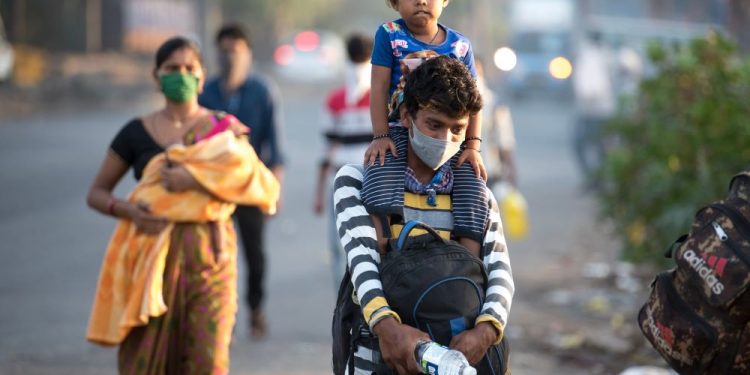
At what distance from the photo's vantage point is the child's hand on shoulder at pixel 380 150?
11.9 feet

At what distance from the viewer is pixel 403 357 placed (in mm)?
3371

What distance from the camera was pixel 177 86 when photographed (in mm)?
5012

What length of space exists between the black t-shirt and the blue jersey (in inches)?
66.0

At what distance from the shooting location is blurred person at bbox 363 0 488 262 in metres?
3.60

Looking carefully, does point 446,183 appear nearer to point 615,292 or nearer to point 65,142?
point 615,292

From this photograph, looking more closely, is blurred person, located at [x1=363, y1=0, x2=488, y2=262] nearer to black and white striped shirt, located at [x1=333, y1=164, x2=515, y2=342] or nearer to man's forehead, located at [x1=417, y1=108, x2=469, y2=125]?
black and white striped shirt, located at [x1=333, y1=164, x2=515, y2=342]

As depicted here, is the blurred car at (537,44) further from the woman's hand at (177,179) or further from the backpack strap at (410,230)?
the backpack strap at (410,230)

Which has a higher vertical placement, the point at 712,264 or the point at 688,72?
the point at 688,72

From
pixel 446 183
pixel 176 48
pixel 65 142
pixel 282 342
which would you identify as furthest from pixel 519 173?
pixel 446 183

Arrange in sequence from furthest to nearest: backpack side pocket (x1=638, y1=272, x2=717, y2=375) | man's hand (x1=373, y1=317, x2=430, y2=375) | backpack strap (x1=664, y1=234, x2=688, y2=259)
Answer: backpack strap (x1=664, y1=234, x2=688, y2=259), backpack side pocket (x1=638, y1=272, x2=717, y2=375), man's hand (x1=373, y1=317, x2=430, y2=375)

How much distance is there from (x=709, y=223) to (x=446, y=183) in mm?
818

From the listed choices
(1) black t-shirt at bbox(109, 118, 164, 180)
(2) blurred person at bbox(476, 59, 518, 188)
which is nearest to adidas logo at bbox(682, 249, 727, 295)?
(1) black t-shirt at bbox(109, 118, 164, 180)

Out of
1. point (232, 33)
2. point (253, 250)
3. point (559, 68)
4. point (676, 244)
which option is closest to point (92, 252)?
point (253, 250)

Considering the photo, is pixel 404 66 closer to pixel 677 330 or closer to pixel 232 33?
pixel 677 330
